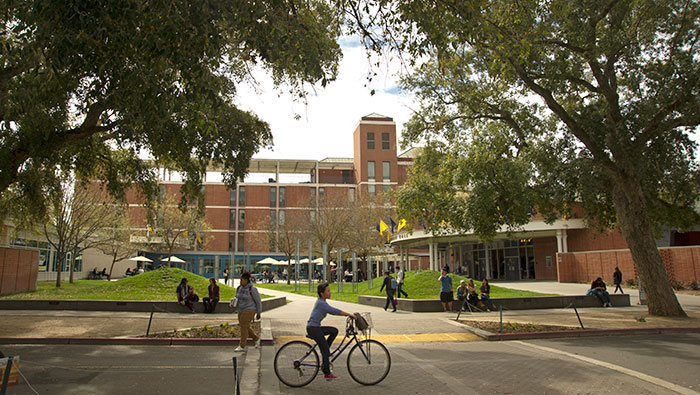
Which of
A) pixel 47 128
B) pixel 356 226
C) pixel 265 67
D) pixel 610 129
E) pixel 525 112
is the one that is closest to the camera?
pixel 47 128

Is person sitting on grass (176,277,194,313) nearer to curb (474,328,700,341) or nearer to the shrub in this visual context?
curb (474,328,700,341)

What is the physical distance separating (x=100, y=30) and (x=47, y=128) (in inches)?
297

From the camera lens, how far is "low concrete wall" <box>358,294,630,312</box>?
18.5 m

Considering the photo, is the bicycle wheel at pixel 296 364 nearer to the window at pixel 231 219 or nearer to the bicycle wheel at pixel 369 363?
the bicycle wheel at pixel 369 363

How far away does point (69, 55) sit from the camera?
651 centimetres

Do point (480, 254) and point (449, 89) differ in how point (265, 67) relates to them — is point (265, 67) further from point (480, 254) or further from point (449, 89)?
point (480, 254)

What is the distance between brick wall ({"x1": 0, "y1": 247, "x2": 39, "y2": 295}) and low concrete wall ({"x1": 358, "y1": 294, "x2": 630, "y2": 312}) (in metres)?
17.5

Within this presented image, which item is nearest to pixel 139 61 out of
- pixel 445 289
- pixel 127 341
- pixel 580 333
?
pixel 127 341

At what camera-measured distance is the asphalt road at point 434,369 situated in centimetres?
715

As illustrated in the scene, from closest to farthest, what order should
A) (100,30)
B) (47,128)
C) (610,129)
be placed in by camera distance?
(100,30), (47,128), (610,129)

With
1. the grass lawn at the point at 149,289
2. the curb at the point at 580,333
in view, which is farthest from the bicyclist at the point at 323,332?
the grass lawn at the point at 149,289

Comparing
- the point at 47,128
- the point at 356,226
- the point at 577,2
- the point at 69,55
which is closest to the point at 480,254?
the point at 356,226

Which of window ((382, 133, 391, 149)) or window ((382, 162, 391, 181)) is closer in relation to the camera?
window ((382, 133, 391, 149))

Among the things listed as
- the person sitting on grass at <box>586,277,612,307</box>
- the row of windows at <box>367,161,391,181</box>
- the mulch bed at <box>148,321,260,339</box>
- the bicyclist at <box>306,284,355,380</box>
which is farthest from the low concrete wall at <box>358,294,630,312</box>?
the row of windows at <box>367,161,391,181</box>
